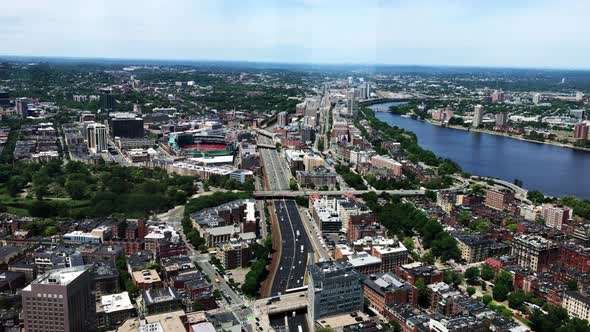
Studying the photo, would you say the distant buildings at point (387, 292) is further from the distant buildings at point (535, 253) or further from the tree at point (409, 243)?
the distant buildings at point (535, 253)

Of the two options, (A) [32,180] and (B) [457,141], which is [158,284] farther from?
(B) [457,141]

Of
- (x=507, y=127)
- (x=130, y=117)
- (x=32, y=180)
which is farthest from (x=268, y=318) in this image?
(x=507, y=127)

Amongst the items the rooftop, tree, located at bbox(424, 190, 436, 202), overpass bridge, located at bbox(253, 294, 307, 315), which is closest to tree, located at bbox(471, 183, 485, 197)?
tree, located at bbox(424, 190, 436, 202)

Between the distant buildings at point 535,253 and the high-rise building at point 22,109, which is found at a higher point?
the high-rise building at point 22,109

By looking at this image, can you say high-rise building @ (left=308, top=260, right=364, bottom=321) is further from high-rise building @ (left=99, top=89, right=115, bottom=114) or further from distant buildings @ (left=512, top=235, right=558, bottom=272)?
high-rise building @ (left=99, top=89, right=115, bottom=114)

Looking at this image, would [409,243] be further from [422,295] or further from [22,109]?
[22,109]

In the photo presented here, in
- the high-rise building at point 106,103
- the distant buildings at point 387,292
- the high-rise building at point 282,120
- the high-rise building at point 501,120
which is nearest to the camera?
the distant buildings at point 387,292

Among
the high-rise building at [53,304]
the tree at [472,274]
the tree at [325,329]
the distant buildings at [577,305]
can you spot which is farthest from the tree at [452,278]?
the high-rise building at [53,304]
